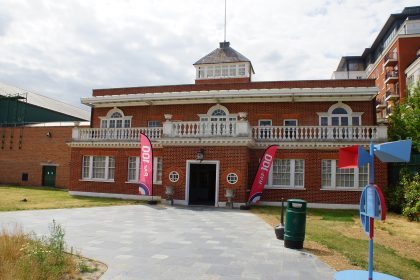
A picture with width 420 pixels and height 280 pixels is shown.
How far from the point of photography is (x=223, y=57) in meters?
28.6

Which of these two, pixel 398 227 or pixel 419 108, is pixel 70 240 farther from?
pixel 419 108

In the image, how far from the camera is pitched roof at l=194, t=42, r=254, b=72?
2803 centimetres

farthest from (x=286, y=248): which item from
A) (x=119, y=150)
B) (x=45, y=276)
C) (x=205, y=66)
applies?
(x=205, y=66)

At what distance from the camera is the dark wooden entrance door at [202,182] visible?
19.5 meters

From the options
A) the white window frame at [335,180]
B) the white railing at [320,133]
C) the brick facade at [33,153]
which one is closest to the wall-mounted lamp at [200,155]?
the white railing at [320,133]

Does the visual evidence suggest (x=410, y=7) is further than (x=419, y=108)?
Yes

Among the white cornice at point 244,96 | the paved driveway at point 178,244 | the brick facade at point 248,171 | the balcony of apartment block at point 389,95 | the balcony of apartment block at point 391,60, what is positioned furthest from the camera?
the balcony of apartment block at point 389,95

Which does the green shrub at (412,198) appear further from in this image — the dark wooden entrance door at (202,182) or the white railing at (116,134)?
the white railing at (116,134)

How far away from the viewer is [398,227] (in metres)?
12.8

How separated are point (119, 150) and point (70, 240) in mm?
12476

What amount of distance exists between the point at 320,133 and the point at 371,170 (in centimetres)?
1341

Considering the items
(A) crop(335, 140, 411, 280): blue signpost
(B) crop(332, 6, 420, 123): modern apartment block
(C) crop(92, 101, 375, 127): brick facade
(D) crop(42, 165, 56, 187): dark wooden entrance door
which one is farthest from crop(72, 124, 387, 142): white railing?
(B) crop(332, 6, 420, 123): modern apartment block

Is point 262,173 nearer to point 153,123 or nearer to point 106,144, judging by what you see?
point 153,123

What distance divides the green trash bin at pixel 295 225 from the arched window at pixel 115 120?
16.9m
